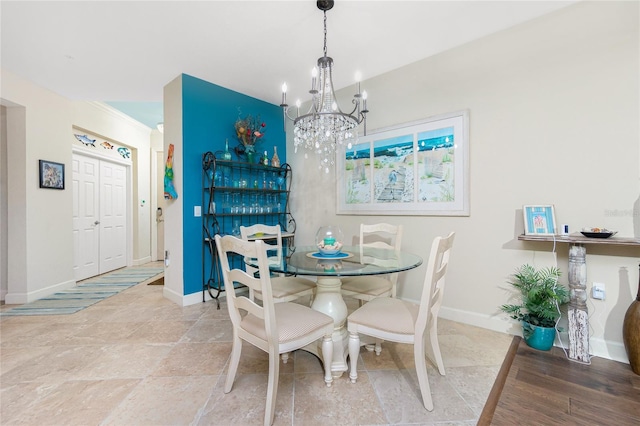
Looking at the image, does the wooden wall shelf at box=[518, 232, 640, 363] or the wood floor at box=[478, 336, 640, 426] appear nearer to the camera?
the wood floor at box=[478, 336, 640, 426]

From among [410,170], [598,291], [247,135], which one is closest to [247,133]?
[247,135]

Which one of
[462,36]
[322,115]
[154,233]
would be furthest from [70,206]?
[462,36]

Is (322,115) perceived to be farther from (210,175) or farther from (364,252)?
A: (210,175)

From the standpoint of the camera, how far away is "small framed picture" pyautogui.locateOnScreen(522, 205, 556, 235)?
2100mm

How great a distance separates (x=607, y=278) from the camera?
1.96 meters

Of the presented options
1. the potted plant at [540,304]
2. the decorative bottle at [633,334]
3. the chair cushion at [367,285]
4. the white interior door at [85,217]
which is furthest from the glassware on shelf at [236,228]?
the decorative bottle at [633,334]

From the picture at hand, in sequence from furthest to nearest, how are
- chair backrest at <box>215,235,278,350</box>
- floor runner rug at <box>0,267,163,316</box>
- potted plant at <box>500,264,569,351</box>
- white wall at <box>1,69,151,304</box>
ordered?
white wall at <box>1,69,151,304</box> < floor runner rug at <box>0,267,163,316</box> < potted plant at <box>500,264,569,351</box> < chair backrest at <box>215,235,278,350</box>

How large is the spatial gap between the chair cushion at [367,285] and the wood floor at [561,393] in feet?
2.91

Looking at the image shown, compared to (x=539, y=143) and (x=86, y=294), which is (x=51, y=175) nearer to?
(x=86, y=294)

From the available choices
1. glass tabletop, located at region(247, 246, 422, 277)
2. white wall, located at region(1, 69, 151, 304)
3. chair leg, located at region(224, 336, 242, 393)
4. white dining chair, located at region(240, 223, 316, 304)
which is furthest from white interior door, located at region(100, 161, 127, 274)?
chair leg, located at region(224, 336, 242, 393)

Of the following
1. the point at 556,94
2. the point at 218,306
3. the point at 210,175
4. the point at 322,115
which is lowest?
the point at 218,306

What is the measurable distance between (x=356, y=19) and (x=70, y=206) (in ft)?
14.2

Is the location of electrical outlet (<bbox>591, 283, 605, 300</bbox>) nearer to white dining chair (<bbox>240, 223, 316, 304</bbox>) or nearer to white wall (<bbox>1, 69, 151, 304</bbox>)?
white dining chair (<bbox>240, 223, 316, 304</bbox>)

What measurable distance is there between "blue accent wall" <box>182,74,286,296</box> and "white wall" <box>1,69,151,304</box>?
1.92 m
